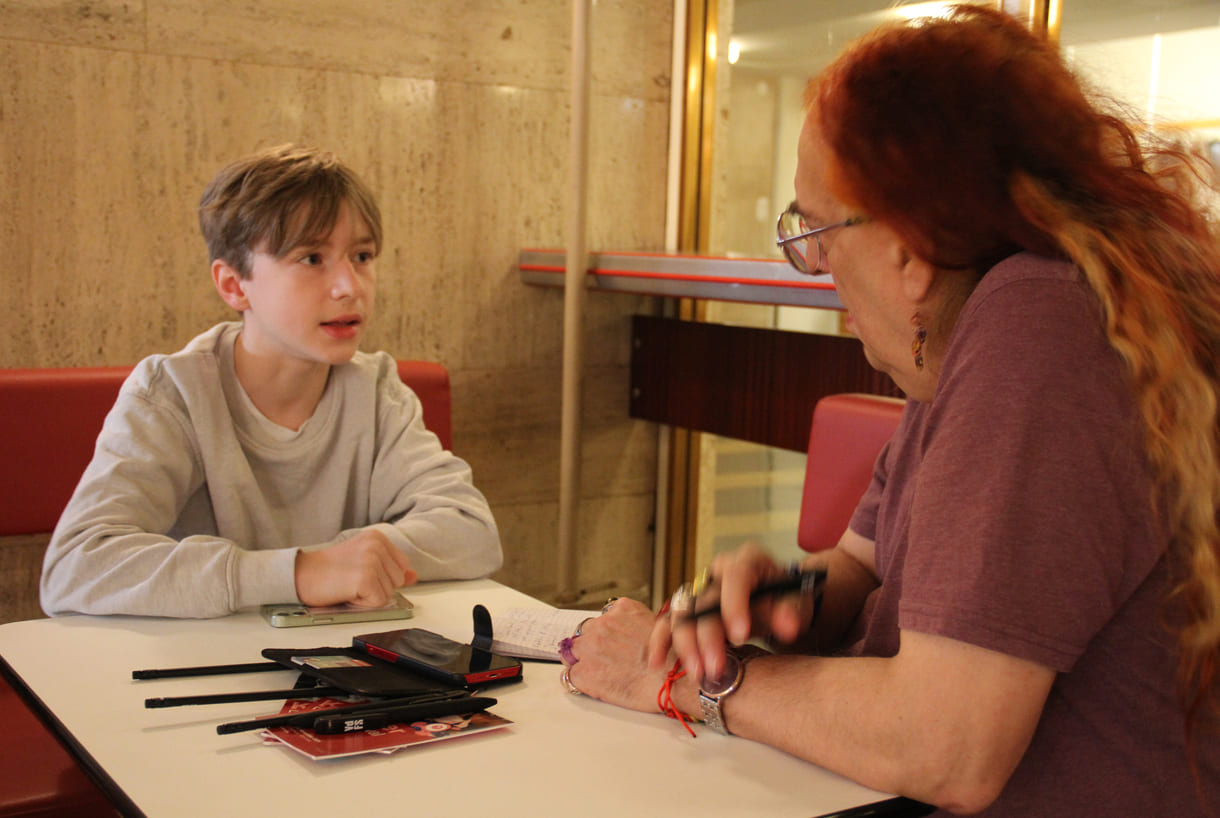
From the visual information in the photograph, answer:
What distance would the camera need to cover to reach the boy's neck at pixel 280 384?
Answer: 1910 millimetres

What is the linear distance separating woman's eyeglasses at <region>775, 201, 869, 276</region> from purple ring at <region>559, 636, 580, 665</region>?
50 cm

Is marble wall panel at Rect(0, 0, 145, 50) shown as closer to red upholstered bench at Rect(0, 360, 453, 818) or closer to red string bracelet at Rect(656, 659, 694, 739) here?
red upholstered bench at Rect(0, 360, 453, 818)

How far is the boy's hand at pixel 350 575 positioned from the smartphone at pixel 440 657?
17cm

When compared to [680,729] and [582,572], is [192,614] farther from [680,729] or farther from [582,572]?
[582,572]

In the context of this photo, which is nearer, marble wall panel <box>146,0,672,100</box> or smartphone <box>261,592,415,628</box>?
smartphone <box>261,592,415,628</box>

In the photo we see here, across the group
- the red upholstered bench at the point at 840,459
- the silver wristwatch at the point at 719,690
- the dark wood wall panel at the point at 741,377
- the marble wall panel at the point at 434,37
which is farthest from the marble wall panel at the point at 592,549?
the silver wristwatch at the point at 719,690

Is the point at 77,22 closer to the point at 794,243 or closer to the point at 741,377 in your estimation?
the point at 741,377

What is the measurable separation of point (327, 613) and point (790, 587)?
617 millimetres

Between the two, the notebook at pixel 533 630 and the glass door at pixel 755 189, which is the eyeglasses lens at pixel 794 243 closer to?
the notebook at pixel 533 630

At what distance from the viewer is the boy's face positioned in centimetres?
188

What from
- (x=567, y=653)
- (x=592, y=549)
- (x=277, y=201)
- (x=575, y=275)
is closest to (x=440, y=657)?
(x=567, y=653)

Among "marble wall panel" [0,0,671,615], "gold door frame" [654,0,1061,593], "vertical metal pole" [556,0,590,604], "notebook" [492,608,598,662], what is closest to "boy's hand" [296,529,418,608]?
"notebook" [492,608,598,662]

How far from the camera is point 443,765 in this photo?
3.34 feet

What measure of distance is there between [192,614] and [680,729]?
0.71 meters
